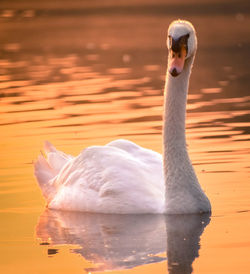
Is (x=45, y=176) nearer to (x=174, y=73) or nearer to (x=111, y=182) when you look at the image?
(x=111, y=182)

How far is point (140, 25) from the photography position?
44.9 metres

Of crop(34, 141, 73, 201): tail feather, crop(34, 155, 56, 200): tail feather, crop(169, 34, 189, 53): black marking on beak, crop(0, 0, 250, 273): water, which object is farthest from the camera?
→ crop(34, 141, 73, 201): tail feather

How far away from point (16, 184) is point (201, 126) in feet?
14.3

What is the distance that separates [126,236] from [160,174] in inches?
63.5

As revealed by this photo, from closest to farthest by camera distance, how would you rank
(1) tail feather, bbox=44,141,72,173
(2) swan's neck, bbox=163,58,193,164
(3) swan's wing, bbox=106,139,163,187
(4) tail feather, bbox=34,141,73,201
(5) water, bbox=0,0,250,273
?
(5) water, bbox=0,0,250,273 → (2) swan's neck, bbox=163,58,193,164 → (3) swan's wing, bbox=106,139,163,187 → (4) tail feather, bbox=34,141,73,201 → (1) tail feather, bbox=44,141,72,173

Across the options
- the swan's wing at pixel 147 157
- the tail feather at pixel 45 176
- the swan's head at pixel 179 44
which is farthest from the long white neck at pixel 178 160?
the tail feather at pixel 45 176

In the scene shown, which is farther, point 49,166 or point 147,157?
point 49,166

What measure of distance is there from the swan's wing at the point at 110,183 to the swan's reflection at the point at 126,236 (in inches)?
4.2

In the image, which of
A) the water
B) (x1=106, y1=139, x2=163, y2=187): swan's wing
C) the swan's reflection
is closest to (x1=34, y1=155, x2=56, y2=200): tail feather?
the water

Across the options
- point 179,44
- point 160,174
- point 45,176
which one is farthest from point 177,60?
point 45,176

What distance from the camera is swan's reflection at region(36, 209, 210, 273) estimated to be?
29.6 feet

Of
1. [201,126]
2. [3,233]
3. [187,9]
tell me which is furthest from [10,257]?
[187,9]

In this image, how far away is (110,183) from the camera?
10898 millimetres

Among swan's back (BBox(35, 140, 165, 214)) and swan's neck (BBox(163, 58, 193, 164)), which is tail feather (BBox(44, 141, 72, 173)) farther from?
swan's neck (BBox(163, 58, 193, 164))
